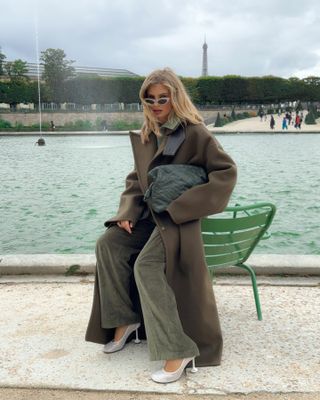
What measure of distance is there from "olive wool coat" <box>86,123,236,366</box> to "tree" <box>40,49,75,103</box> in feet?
179

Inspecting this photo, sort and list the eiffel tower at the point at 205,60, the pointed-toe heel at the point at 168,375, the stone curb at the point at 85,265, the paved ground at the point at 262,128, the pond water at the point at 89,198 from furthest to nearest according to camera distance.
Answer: the eiffel tower at the point at 205,60, the paved ground at the point at 262,128, the pond water at the point at 89,198, the stone curb at the point at 85,265, the pointed-toe heel at the point at 168,375

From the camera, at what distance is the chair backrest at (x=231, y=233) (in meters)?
2.60

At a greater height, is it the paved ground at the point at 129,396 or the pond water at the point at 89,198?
the paved ground at the point at 129,396

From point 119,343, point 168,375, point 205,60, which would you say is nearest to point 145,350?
point 119,343

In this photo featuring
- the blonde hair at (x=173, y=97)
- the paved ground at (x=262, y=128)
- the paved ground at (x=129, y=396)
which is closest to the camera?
the paved ground at (x=129, y=396)

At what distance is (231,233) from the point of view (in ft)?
8.70

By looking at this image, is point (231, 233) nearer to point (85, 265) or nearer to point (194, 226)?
point (194, 226)

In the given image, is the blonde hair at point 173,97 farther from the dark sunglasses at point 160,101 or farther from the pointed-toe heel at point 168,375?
the pointed-toe heel at point 168,375

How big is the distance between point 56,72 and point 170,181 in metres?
54.8

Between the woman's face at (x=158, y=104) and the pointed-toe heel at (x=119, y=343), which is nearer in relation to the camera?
the woman's face at (x=158, y=104)

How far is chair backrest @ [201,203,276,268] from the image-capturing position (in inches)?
102

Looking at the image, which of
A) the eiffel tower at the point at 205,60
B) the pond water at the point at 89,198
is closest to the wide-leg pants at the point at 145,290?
the pond water at the point at 89,198

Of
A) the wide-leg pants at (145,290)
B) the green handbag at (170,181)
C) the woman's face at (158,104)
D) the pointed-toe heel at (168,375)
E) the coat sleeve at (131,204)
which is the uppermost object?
the woman's face at (158,104)

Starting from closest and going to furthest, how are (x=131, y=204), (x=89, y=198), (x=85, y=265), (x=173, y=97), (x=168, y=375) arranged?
(x=168, y=375), (x=173, y=97), (x=131, y=204), (x=85, y=265), (x=89, y=198)
